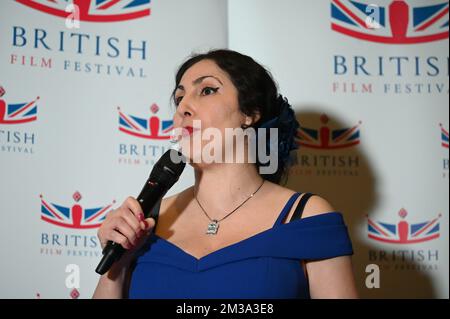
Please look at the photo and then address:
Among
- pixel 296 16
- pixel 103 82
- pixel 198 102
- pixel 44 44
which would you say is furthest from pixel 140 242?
pixel 296 16

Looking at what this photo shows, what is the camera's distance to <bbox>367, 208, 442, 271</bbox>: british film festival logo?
1866 millimetres

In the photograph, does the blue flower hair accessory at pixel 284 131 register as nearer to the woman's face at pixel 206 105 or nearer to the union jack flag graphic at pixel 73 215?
the woman's face at pixel 206 105

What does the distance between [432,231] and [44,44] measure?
4.45ft

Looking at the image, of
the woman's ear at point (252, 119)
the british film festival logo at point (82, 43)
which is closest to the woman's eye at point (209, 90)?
the woman's ear at point (252, 119)

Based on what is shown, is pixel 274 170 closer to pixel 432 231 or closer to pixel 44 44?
pixel 432 231

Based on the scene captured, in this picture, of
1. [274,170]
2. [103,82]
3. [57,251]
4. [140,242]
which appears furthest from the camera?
[103,82]

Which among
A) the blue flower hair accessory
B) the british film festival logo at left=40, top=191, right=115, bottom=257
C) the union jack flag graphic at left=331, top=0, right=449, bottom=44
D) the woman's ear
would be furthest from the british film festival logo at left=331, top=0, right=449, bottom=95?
the british film festival logo at left=40, top=191, right=115, bottom=257

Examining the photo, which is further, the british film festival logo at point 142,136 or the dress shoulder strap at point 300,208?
the british film festival logo at point 142,136

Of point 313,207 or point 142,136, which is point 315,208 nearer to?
point 313,207

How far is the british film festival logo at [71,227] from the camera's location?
1.73 meters

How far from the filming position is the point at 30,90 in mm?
1768

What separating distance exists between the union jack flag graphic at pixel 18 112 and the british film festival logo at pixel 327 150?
832 mm

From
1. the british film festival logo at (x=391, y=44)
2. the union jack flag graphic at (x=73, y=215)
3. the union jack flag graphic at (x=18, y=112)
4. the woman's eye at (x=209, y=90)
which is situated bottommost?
the union jack flag graphic at (x=73, y=215)

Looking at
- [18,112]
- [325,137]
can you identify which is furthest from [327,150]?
[18,112]
